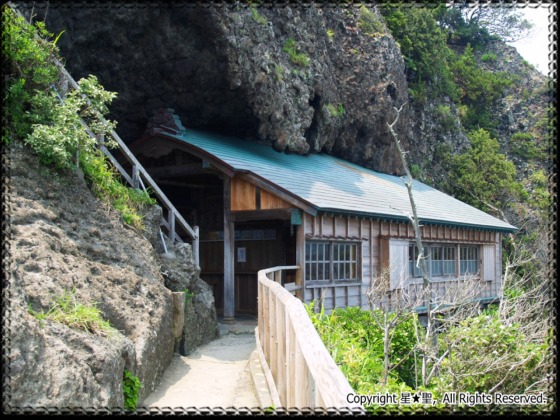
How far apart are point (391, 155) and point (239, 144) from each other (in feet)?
32.5

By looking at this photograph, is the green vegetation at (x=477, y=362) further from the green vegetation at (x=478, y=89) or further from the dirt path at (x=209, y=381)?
the green vegetation at (x=478, y=89)

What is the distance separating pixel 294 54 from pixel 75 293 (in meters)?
12.7

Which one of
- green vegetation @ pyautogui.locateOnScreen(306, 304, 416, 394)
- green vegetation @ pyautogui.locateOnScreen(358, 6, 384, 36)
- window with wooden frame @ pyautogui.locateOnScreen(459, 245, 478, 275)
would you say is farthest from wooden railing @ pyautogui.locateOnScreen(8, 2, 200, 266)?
green vegetation @ pyautogui.locateOnScreen(358, 6, 384, 36)

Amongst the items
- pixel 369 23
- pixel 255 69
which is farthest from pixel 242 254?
pixel 369 23

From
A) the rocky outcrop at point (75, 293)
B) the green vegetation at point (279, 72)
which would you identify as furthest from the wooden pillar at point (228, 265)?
the green vegetation at point (279, 72)

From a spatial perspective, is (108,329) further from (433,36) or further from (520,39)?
(520,39)

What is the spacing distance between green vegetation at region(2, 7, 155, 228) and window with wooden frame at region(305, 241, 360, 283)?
4529mm

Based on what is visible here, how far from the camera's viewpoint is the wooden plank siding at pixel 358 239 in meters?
12.3

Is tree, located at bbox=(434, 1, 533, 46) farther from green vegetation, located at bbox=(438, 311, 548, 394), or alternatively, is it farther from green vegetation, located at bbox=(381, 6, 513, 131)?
green vegetation, located at bbox=(438, 311, 548, 394)

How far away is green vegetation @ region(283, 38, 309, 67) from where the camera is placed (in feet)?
55.8

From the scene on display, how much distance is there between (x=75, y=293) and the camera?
633 cm

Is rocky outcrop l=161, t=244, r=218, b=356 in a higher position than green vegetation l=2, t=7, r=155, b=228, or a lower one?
lower

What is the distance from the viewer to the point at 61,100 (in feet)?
28.8

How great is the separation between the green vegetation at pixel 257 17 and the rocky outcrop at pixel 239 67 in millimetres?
38
